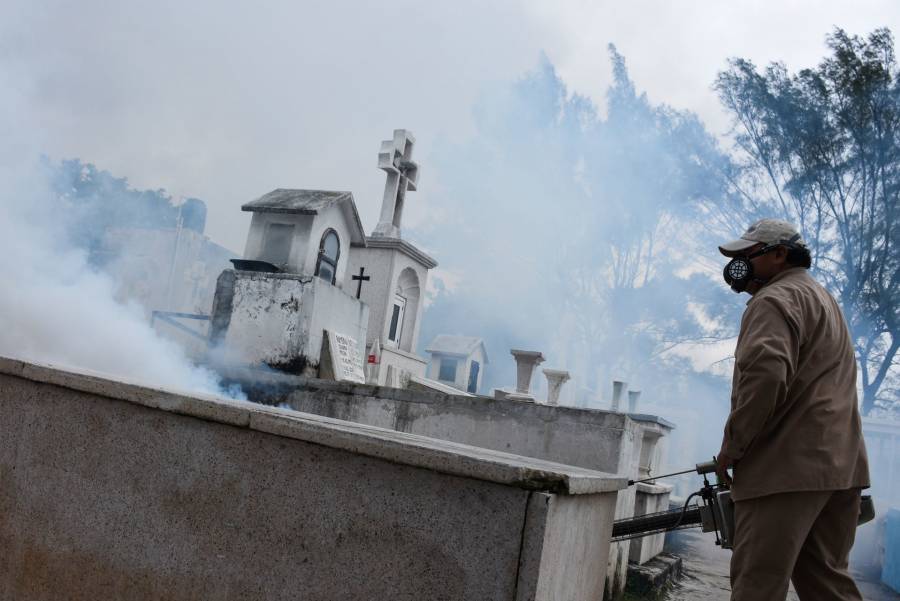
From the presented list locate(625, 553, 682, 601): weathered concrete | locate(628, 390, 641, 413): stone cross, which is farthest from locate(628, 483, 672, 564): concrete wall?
locate(628, 390, 641, 413): stone cross

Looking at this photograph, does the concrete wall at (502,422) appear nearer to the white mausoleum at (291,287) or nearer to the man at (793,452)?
the white mausoleum at (291,287)

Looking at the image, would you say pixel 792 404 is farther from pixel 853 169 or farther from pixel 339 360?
pixel 853 169

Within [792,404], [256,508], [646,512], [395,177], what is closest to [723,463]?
[792,404]

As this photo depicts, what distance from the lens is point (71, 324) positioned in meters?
7.94

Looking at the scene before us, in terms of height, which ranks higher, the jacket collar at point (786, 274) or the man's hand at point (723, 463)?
the jacket collar at point (786, 274)

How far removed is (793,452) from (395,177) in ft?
54.4

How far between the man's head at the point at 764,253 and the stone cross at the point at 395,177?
49.3 feet

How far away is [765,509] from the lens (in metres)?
2.76

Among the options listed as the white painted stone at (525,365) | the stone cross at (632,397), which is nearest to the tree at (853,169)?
the stone cross at (632,397)

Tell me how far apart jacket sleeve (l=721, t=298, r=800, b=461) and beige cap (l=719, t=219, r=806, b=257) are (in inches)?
18.3

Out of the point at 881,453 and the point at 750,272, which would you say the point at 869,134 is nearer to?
the point at 881,453

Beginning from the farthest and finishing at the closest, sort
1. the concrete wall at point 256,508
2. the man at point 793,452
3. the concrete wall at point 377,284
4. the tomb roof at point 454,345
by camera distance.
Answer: the tomb roof at point 454,345, the concrete wall at point 377,284, the man at point 793,452, the concrete wall at point 256,508

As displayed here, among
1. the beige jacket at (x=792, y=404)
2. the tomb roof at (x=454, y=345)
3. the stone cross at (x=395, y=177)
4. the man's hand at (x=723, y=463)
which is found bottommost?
the man's hand at (x=723, y=463)

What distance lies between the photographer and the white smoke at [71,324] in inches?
307
